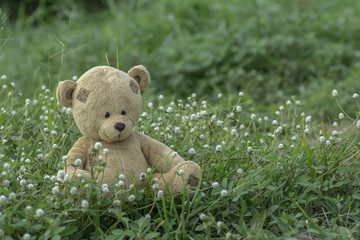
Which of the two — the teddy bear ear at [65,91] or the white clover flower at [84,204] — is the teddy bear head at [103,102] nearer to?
Result: the teddy bear ear at [65,91]

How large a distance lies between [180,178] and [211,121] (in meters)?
0.82

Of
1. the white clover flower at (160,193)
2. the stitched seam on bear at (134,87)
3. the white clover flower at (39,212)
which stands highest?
the stitched seam on bear at (134,87)

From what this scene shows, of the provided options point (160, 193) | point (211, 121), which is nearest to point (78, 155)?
point (160, 193)

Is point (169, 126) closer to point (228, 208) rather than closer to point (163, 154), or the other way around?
point (163, 154)

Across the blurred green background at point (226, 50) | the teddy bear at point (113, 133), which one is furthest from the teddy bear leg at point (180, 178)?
the blurred green background at point (226, 50)

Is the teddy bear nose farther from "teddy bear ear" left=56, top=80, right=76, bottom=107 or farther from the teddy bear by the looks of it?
"teddy bear ear" left=56, top=80, right=76, bottom=107

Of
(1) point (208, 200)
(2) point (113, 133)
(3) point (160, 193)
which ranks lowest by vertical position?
(1) point (208, 200)

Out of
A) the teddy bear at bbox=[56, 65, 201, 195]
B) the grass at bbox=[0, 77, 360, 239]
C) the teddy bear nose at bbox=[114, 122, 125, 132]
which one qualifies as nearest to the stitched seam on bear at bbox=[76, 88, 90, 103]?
the teddy bear at bbox=[56, 65, 201, 195]

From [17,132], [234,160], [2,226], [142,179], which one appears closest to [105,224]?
[142,179]

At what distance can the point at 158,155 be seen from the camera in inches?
98.2

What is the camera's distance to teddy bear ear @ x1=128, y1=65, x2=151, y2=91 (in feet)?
8.38

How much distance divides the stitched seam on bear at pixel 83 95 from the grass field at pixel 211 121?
1.13 ft

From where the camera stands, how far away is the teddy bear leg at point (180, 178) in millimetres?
2307

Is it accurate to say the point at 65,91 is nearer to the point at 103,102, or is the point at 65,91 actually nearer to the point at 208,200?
the point at 103,102
